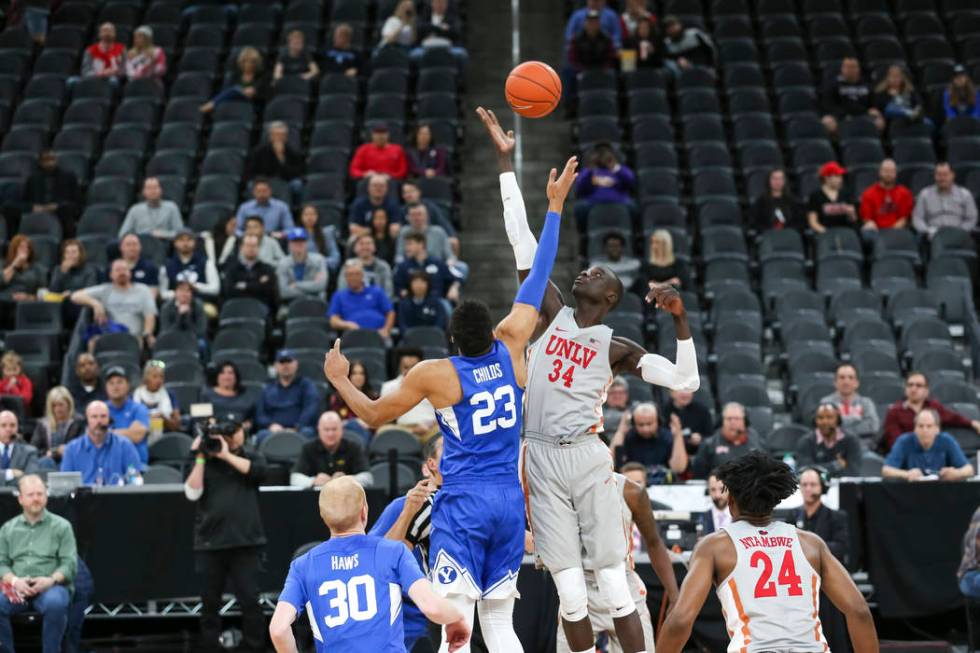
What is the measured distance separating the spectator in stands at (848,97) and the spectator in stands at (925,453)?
7509 millimetres

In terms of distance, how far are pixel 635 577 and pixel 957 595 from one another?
411 centimetres

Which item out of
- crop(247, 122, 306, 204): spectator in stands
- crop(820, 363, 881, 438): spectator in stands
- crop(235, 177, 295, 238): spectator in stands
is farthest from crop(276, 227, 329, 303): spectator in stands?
crop(820, 363, 881, 438): spectator in stands

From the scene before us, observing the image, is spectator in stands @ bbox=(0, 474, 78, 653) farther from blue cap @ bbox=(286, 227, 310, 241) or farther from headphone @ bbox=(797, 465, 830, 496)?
headphone @ bbox=(797, 465, 830, 496)

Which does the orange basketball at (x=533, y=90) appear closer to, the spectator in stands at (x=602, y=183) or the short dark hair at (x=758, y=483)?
the short dark hair at (x=758, y=483)

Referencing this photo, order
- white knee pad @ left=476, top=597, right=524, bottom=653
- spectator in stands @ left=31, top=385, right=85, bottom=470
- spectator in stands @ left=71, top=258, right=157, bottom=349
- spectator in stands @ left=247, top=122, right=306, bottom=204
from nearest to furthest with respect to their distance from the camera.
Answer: white knee pad @ left=476, top=597, right=524, bottom=653, spectator in stands @ left=31, top=385, right=85, bottom=470, spectator in stands @ left=71, top=258, right=157, bottom=349, spectator in stands @ left=247, top=122, right=306, bottom=204

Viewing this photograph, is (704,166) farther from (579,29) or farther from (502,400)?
(502,400)

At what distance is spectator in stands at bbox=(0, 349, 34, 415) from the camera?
46.7 ft

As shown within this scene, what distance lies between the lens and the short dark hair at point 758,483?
6070mm

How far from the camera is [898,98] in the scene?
1894 centimetres

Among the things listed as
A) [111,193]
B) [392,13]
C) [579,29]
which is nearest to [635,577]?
[111,193]

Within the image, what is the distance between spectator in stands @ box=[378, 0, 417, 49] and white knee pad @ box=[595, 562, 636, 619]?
44.4 ft

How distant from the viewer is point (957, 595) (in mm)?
11586

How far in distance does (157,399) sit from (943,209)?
30.0ft

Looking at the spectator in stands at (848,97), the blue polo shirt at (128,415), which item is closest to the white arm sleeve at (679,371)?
the blue polo shirt at (128,415)
